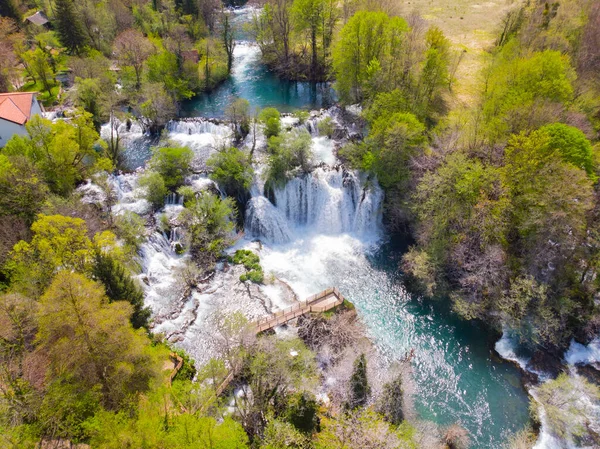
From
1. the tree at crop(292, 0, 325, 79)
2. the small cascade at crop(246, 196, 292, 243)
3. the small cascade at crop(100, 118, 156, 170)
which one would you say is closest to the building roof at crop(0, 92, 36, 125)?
the small cascade at crop(100, 118, 156, 170)

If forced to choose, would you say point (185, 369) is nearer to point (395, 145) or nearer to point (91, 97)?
point (395, 145)

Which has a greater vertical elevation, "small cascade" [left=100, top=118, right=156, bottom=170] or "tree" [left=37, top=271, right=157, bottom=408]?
"tree" [left=37, top=271, right=157, bottom=408]

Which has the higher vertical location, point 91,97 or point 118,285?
point 91,97

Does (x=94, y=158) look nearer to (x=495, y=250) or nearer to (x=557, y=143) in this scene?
(x=495, y=250)

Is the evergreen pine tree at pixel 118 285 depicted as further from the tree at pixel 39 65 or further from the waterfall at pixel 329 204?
the tree at pixel 39 65

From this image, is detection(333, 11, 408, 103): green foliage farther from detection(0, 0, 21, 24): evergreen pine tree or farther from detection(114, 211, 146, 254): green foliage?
detection(0, 0, 21, 24): evergreen pine tree

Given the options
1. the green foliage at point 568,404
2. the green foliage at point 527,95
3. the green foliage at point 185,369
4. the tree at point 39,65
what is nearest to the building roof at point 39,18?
the tree at point 39,65

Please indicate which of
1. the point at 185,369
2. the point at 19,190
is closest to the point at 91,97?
the point at 19,190

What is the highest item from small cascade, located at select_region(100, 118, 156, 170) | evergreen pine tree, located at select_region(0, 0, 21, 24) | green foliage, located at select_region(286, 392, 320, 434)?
evergreen pine tree, located at select_region(0, 0, 21, 24)
